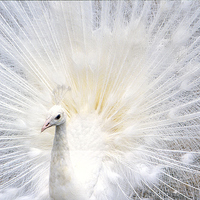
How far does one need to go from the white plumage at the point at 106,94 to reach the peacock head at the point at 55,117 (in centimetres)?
39

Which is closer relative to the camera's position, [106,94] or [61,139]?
[61,139]

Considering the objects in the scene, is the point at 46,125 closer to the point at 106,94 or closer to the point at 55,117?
the point at 55,117

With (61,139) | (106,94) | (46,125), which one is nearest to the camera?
(46,125)

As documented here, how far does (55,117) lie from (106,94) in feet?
2.30

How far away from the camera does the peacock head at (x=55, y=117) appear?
1.26m

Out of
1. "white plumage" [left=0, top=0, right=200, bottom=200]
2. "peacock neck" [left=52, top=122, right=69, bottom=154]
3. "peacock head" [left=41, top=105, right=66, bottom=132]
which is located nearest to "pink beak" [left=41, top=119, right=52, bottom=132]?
"peacock head" [left=41, top=105, right=66, bottom=132]

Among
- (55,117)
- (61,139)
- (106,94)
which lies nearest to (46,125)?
(55,117)

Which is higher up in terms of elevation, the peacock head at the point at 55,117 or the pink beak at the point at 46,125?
the peacock head at the point at 55,117

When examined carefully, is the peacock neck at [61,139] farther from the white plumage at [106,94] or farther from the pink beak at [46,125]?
the white plumage at [106,94]

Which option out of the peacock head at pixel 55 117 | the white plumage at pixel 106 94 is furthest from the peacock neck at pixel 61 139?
the white plumage at pixel 106 94

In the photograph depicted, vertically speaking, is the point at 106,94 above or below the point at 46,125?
above

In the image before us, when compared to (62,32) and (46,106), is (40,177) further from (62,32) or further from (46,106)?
(62,32)

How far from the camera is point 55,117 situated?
128 centimetres

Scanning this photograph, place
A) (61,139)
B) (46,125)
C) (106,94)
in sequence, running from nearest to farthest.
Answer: (46,125) → (61,139) → (106,94)
